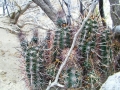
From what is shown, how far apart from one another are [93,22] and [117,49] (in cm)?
27

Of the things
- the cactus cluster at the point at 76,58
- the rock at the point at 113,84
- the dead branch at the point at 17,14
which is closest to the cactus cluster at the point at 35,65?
the cactus cluster at the point at 76,58

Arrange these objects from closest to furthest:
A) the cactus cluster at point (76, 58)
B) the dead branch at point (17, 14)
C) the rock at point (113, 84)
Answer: the rock at point (113, 84), the cactus cluster at point (76, 58), the dead branch at point (17, 14)

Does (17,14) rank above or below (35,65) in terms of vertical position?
above

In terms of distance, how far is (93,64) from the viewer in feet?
3.42

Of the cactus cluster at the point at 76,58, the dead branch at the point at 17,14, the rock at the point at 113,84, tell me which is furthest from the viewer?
the dead branch at the point at 17,14

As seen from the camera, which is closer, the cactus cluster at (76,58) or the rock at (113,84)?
the rock at (113,84)

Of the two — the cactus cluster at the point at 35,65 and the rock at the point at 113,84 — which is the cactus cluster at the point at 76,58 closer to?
the cactus cluster at the point at 35,65

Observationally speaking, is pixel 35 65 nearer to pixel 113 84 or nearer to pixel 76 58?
pixel 76 58

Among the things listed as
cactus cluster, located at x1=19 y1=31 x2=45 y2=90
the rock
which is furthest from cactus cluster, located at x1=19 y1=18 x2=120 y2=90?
the rock

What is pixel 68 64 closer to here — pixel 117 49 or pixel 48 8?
pixel 117 49

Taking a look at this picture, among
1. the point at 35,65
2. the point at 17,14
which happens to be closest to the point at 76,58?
the point at 35,65

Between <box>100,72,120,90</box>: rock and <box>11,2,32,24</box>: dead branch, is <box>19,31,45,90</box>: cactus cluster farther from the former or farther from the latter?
<box>11,2,32,24</box>: dead branch

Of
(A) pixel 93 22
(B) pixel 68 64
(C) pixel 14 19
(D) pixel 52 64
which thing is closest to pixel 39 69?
(D) pixel 52 64

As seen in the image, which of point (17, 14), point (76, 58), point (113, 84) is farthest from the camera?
point (17, 14)
